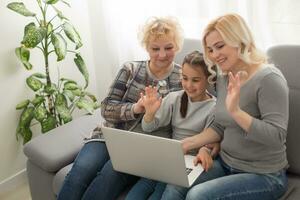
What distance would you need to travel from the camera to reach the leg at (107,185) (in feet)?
5.87

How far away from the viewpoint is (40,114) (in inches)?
99.5

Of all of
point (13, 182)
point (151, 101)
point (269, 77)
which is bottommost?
point (13, 182)

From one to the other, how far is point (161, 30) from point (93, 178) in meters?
0.73

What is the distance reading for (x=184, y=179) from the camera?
5.07ft

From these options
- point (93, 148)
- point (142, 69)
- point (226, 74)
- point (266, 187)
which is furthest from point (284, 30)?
point (93, 148)

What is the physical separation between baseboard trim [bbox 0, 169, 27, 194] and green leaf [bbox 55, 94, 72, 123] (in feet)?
1.76

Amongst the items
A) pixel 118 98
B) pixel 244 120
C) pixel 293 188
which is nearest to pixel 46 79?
pixel 118 98

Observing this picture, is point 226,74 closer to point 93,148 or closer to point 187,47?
point 187,47

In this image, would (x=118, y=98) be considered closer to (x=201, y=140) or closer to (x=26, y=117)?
(x=201, y=140)

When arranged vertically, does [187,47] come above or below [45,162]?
above

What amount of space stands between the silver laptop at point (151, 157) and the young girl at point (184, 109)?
2.9 inches

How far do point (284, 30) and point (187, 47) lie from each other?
51 cm

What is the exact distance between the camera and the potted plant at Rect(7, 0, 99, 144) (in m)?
2.41

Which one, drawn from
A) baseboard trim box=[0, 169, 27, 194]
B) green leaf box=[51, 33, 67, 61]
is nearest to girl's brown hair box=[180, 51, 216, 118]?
green leaf box=[51, 33, 67, 61]
